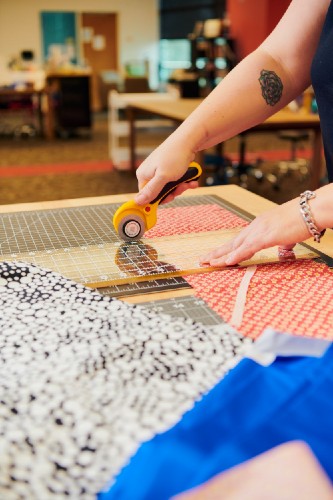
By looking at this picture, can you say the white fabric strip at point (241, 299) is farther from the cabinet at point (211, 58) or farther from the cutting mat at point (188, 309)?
the cabinet at point (211, 58)

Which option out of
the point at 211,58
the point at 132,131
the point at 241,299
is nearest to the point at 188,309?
the point at 241,299

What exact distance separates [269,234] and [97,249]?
37 cm

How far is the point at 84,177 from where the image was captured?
6.09m

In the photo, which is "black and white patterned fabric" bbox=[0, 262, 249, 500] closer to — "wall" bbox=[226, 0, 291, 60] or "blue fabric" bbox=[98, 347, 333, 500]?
"blue fabric" bbox=[98, 347, 333, 500]

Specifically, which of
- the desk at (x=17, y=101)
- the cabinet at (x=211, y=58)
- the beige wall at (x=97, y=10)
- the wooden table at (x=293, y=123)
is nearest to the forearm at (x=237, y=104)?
the wooden table at (x=293, y=123)

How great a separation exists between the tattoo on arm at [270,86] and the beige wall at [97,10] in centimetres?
1322

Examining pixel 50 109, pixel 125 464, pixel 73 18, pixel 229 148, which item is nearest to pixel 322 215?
pixel 125 464

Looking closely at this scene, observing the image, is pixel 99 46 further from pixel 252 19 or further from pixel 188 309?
pixel 188 309

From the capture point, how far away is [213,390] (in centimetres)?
65

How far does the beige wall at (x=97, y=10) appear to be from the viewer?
1378 centimetres

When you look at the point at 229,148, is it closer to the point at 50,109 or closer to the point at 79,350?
the point at 50,109

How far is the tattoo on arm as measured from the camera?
126cm

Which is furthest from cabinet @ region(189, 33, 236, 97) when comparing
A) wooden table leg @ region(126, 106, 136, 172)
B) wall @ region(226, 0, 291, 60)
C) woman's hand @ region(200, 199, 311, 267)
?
woman's hand @ region(200, 199, 311, 267)

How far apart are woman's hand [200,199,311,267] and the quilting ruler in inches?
2.0
